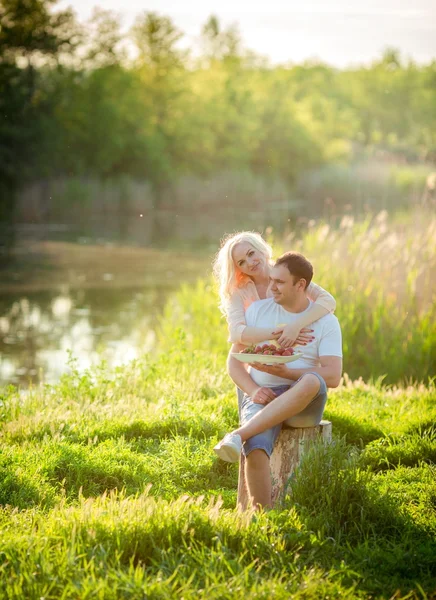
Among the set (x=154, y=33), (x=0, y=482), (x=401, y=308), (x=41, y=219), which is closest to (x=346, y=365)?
(x=401, y=308)

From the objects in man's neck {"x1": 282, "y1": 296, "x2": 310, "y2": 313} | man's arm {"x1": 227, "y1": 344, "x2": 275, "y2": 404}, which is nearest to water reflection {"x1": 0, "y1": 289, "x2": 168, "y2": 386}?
man's arm {"x1": 227, "y1": 344, "x2": 275, "y2": 404}

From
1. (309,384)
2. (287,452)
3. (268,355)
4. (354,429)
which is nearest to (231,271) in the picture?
(268,355)

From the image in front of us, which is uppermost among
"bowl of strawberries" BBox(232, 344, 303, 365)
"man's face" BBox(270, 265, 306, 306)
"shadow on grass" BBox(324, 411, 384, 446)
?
"man's face" BBox(270, 265, 306, 306)

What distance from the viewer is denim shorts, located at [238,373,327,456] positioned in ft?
12.2

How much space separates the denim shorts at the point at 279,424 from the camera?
12.2 feet

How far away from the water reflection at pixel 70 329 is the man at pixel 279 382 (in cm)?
480

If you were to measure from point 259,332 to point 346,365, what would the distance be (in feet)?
12.5

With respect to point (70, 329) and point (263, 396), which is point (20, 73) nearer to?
point (70, 329)

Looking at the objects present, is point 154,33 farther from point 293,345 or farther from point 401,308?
point 293,345

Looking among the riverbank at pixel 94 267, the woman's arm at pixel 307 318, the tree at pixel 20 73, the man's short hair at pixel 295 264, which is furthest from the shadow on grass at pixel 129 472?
the tree at pixel 20 73

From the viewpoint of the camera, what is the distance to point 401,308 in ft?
26.6

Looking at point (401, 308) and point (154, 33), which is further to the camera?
point (154, 33)

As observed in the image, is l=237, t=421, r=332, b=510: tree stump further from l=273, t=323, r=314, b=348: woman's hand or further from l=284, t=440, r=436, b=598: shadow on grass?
l=273, t=323, r=314, b=348: woman's hand

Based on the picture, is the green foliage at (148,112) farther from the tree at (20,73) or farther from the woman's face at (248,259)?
the woman's face at (248,259)
